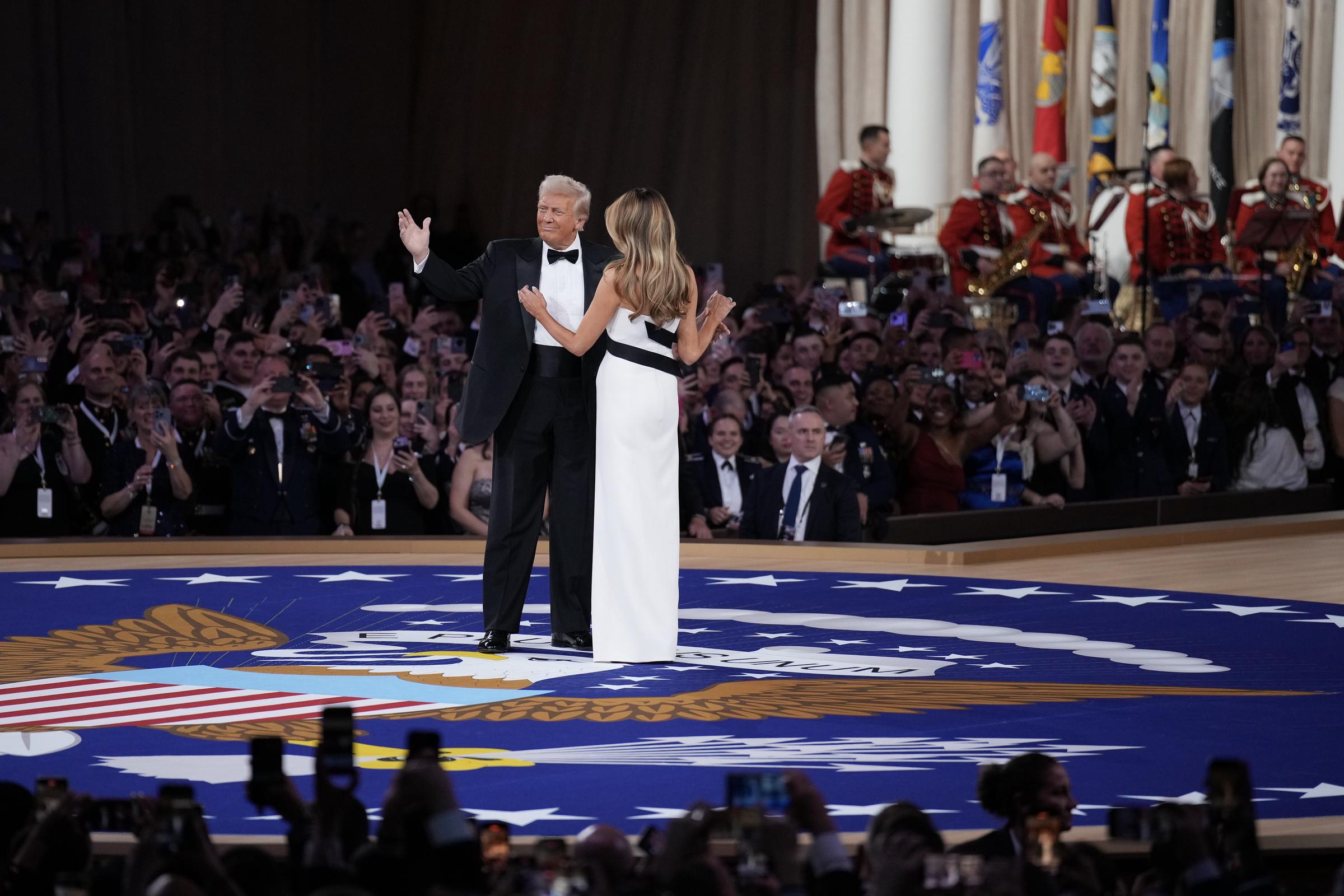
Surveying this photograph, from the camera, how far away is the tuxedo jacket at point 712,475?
25.9 feet

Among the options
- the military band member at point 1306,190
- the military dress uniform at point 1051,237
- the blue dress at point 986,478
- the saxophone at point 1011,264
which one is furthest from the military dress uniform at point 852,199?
the blue dress at point 986,478

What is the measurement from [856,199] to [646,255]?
850 centimetres

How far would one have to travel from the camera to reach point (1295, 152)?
46.8 ft

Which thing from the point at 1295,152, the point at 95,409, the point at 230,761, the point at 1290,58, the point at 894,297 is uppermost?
the point at 1290,58

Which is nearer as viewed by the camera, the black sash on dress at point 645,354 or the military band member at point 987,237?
the black sash on dress at point 645,354

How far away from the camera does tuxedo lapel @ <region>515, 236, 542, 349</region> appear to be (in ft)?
17.7

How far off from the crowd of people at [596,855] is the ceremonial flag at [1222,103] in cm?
1656

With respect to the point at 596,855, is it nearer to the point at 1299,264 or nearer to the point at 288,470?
the point at 288,470

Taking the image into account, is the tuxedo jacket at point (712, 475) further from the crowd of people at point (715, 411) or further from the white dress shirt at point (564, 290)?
the white dress shirt at point (564, 290)

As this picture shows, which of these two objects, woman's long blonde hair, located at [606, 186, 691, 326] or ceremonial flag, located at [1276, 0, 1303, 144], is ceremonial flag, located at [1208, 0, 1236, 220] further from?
woman's long blonde hair, located at [606, 186, 691, 326]

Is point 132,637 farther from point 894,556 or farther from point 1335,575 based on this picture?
point 1335,575

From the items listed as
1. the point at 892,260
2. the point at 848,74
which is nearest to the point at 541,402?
the point at 892,260

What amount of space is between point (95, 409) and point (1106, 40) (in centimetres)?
1218

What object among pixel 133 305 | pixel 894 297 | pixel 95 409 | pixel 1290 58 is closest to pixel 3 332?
pixel 133 305
